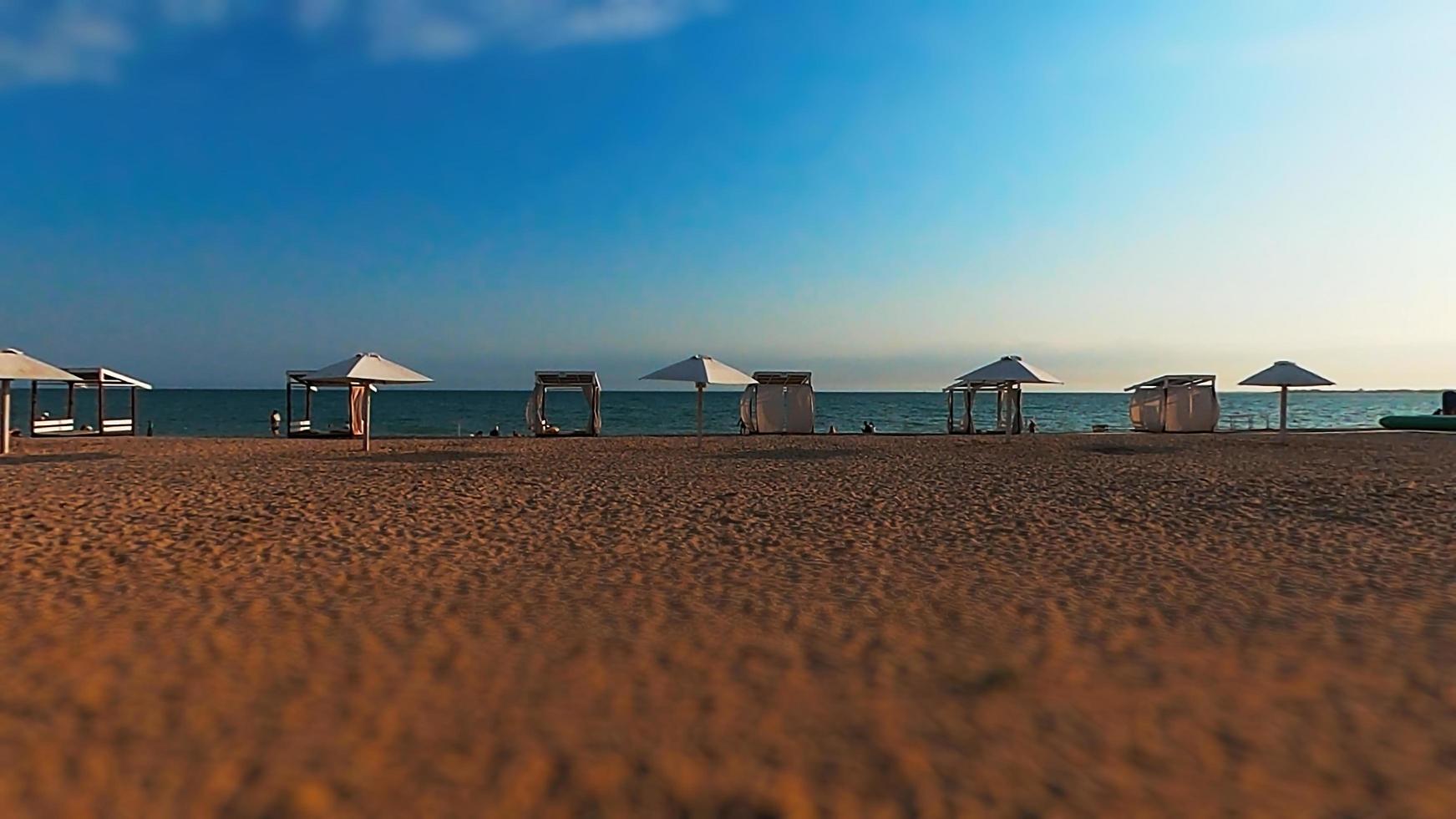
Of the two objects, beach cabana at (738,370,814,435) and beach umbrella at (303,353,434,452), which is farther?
beach cabana at (738,370,814,435)

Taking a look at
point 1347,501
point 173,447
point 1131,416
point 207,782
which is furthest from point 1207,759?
point 1131,416

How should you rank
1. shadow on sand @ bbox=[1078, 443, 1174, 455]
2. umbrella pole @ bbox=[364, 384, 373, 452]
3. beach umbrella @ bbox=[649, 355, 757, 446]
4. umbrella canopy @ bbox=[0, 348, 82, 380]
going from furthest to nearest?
1. beach umbrella @ bbox=[649, 355, 757, 446]
2. shadow on sand @ bbox=[1078, 443, 1174, 455]
3. umbrella pole @ bbox=[364, 384, 373, 452]
4. umbrella canopy @ bbox=[0, 348, 82, 380]

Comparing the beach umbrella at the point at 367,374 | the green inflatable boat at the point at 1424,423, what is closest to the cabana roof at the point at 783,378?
the beach umbrella at the point at 367,374

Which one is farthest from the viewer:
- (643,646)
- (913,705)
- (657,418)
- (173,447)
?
(657,418)

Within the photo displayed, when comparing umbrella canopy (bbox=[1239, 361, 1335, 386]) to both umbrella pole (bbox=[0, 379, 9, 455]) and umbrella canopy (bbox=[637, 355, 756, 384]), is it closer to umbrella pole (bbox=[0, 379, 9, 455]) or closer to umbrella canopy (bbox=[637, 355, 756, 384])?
umbrella canopy (bbox=[637, 355, 756, 384])

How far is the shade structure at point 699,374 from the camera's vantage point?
16312 mm

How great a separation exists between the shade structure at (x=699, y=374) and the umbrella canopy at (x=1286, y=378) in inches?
459

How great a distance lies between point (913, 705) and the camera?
10.7 feet

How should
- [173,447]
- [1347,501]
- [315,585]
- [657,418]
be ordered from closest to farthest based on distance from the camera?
[315,585], [1347,501], [173,447], [657,418]

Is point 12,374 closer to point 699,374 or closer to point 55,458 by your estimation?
point 55,458

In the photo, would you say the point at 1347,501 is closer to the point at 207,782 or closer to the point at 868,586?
the point at 868,586

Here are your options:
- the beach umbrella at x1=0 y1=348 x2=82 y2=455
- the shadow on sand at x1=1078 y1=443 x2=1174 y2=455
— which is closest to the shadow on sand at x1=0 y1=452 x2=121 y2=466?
the beach umbrella at x1=0 y1=348 x2=82 y2=455

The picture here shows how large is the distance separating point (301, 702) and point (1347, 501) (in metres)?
9.72

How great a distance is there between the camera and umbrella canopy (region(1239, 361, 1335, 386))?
17312 millimetres
